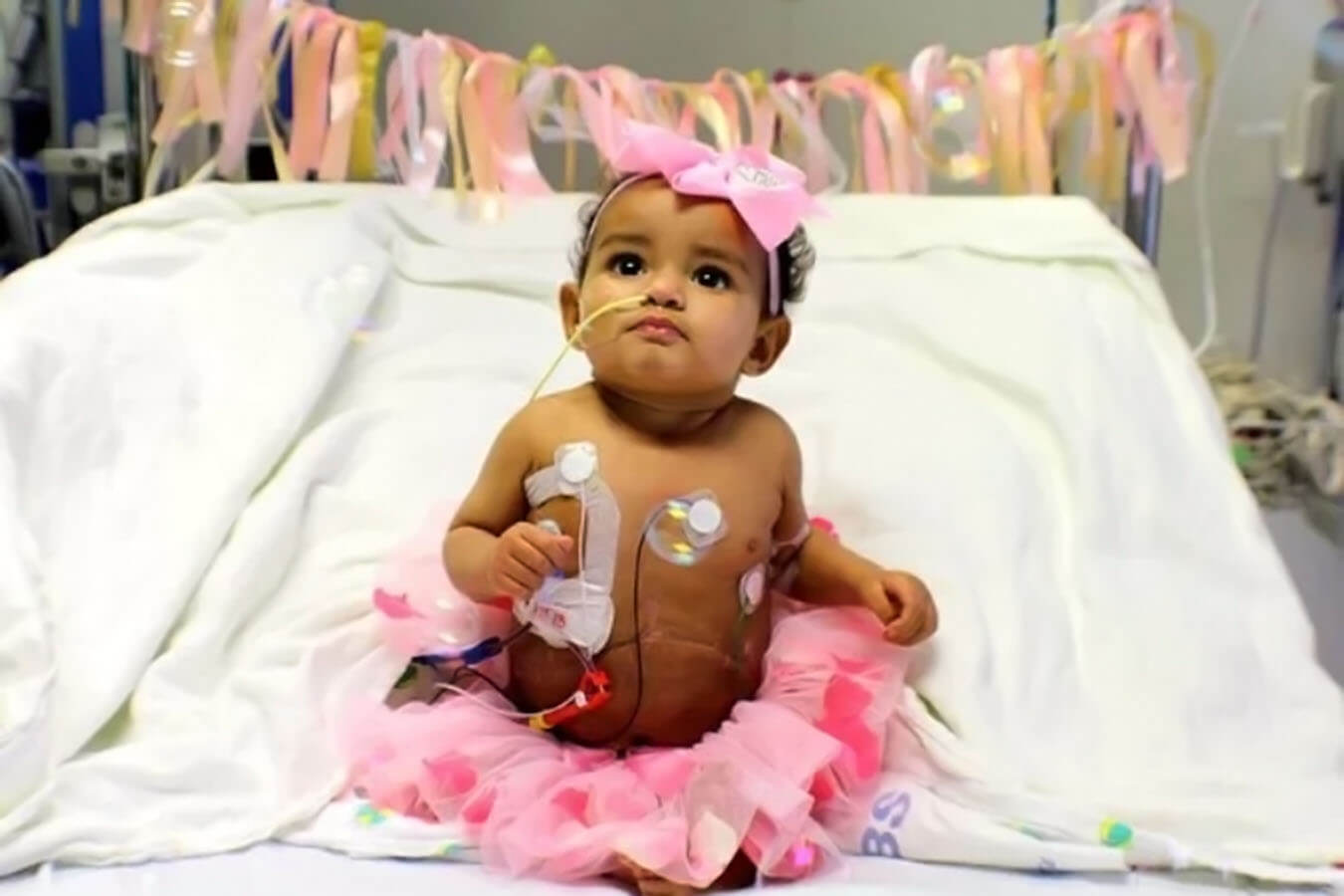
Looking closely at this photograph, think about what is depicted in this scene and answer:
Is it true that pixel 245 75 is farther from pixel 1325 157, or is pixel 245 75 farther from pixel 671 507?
pixel 1325 157

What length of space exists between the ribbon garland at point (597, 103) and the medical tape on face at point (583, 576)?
52cm

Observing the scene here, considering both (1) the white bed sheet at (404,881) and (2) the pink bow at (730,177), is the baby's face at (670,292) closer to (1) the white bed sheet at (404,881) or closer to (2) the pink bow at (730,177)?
(2) the pink bow at (730,177)

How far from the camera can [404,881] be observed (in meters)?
0.84

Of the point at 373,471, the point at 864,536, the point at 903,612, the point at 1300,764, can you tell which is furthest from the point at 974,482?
the point at 373,471

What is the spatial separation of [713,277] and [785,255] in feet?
0.23

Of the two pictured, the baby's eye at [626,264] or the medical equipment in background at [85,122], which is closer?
the baby's eye at [626,264]

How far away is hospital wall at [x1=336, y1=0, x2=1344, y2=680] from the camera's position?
74.4 inches

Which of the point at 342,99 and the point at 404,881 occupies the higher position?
the point at 342,99

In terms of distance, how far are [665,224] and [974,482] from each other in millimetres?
326

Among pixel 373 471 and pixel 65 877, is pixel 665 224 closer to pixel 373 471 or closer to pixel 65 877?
pixel 373 471

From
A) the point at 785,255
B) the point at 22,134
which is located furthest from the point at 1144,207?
the point at 22,134

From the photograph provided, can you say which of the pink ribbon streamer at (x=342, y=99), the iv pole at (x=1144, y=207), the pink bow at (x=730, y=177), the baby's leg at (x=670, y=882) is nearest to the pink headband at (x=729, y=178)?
the pink bow at (x=730, y=177)

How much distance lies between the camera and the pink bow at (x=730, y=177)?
1016 mm

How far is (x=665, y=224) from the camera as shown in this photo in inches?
40.3
